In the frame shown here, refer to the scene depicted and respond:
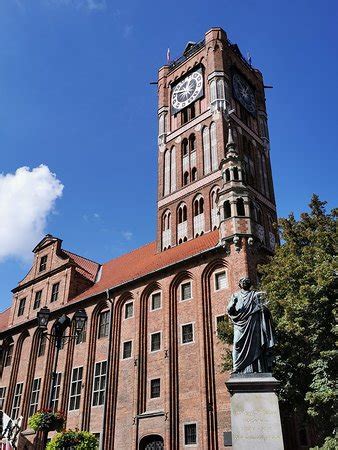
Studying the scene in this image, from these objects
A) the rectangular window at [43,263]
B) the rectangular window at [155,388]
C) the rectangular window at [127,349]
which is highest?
the rectangular window at [43,263]

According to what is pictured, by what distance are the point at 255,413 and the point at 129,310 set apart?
71.7 ft

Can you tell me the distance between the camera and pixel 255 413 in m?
9.35

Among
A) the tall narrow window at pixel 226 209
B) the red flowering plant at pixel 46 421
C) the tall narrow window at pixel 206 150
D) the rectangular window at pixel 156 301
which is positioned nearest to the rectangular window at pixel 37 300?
the rectangular window at pixel 156 301

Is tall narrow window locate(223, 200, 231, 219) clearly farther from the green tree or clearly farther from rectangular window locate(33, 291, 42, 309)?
rectangular window locate(33, 291, 42, 309)

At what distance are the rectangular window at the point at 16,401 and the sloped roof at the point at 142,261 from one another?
27.1ft

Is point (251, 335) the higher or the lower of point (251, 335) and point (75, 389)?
the lower

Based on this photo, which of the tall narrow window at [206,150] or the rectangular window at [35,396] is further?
the tall narrow window at [206,150]

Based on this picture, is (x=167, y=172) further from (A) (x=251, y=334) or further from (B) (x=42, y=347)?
(A) (x=251, y=334)

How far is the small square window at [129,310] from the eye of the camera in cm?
3034

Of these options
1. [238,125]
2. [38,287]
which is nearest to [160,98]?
[238,125]

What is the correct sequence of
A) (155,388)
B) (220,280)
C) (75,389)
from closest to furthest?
(155,388), (220,280), (75,389)

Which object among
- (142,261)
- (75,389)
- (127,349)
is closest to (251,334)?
(127,349)

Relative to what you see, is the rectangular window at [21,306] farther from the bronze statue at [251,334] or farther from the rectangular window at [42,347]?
the bronze statue at [251,334]

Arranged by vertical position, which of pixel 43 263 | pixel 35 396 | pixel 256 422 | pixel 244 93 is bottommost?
pixel 256 422
